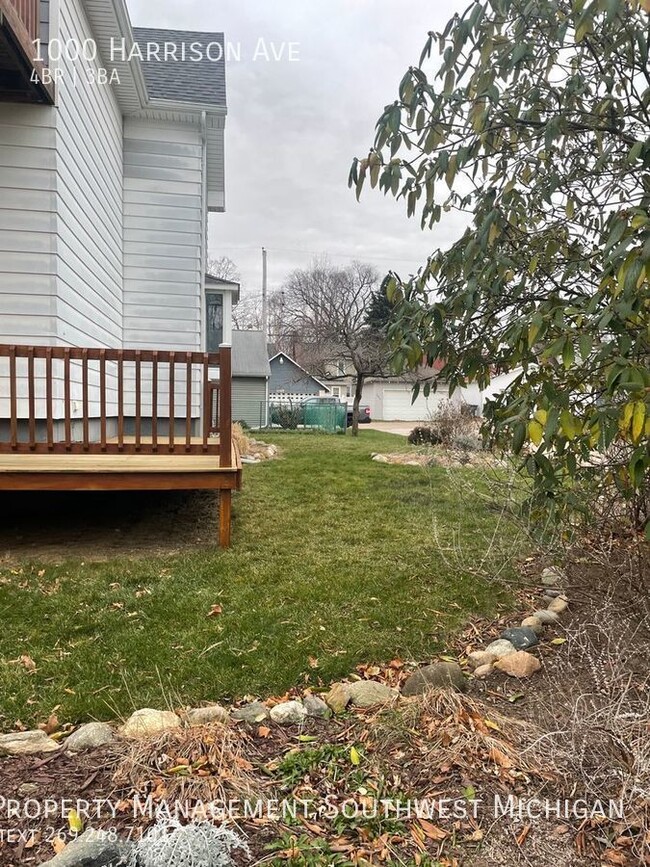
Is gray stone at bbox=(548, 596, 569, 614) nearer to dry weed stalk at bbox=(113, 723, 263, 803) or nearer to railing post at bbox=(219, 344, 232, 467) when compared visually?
dry weed stalk at bbox=(113, 723, 263, 803)

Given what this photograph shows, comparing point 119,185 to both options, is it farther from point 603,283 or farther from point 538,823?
point 538,823

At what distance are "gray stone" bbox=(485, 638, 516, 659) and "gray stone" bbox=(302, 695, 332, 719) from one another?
94 cm

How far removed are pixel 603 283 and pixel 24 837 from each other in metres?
2.25

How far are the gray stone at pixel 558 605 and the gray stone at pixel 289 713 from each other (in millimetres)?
1779

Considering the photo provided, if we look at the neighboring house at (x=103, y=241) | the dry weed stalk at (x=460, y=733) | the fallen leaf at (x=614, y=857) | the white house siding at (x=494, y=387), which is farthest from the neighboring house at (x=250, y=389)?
the fallen leaf at (x=614, y=857)

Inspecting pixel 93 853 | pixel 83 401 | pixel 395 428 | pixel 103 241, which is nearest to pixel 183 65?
pixel 103 241

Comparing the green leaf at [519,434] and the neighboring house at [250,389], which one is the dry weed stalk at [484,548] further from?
the neighboring house at [250,389]

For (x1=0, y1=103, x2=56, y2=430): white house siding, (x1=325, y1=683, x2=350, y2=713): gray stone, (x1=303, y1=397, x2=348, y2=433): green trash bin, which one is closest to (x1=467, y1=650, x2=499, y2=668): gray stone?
(x1=325, y1=683, x2=350, y2=713): gray stone

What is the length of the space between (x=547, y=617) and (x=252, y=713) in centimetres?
184

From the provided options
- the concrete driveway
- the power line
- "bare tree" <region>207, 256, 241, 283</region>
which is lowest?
the concrete driveway

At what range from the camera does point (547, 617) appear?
124 inches

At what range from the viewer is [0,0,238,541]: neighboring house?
4.10 meters

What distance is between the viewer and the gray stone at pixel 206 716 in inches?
83.5

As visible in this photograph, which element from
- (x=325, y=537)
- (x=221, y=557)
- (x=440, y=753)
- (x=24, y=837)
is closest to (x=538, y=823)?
(x=440, y=753)
